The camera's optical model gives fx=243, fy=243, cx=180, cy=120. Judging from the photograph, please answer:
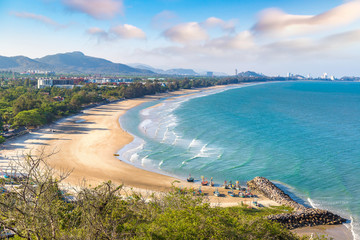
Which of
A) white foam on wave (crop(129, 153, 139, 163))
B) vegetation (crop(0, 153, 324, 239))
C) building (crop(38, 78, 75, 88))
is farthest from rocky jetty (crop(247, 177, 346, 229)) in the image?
building (crop(38, 78, 75, 88))

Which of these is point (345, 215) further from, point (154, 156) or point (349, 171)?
point (154, 156)

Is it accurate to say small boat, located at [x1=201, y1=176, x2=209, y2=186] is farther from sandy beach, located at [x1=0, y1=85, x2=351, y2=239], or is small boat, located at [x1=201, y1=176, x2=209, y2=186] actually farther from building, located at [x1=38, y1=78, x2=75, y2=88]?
building, located at [x1=38, y1=78, x2=75, y2=88]

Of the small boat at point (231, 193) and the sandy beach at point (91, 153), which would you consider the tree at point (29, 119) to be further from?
the small boat at point (231, 193)

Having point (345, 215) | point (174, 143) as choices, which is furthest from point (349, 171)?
point (174, 143)

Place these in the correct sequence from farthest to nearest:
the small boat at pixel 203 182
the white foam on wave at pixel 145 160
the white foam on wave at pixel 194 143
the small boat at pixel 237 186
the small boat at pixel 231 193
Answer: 1. the white foam on wave at pixel 194 143
2. the white foam on wave at pixel 145 160
3. the small boat at pixel 203 182
4. the small boat at pixel 237 186
5. the small boat at pixel 231 193

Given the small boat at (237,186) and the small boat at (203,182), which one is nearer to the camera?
the small boat at (237,186)

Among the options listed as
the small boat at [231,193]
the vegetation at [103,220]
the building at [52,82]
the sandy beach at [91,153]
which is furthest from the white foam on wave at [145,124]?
the building at [52,82]
